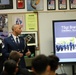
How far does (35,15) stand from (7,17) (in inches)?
24.7

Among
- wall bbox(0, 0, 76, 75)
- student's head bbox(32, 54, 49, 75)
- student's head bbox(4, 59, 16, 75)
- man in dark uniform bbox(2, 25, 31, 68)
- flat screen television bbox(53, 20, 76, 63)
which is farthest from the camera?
wall bbox(0, 0, 76, 75)

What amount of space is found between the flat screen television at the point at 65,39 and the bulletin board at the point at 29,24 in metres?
0.43

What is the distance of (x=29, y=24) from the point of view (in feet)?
17.4

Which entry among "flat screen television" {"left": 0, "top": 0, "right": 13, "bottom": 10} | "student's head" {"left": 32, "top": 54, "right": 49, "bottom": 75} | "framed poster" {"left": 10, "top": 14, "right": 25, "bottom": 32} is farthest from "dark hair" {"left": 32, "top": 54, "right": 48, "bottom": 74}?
"flat screen television" {"left": 0, "top": 0, "right": 13, "bottom": 10}

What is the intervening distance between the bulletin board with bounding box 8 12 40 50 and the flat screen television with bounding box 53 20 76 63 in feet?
1.40

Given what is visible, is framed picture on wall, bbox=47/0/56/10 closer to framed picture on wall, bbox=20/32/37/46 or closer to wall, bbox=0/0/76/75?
wall, bbox=0/0/76/75

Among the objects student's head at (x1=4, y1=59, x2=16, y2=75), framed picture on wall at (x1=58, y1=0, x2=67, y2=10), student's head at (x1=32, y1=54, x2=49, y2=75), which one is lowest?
student's head at (x1=4, y1=59, x2=16, y2=75)

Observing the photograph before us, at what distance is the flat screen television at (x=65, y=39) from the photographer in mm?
5121

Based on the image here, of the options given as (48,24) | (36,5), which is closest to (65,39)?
(48,24)

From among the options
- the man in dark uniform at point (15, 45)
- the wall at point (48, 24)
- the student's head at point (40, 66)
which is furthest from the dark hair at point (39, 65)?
the wall at point (48, 24)

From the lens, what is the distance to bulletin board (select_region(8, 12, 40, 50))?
17.3 ft

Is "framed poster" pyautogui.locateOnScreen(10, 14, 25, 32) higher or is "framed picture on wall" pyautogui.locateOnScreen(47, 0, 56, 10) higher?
"framed picture on wall" pyautogui.locateOnScreen(47, 0, 56, 10)

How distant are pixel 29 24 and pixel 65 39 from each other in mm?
863

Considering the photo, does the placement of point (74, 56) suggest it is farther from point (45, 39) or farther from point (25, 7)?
point (25, 7)
